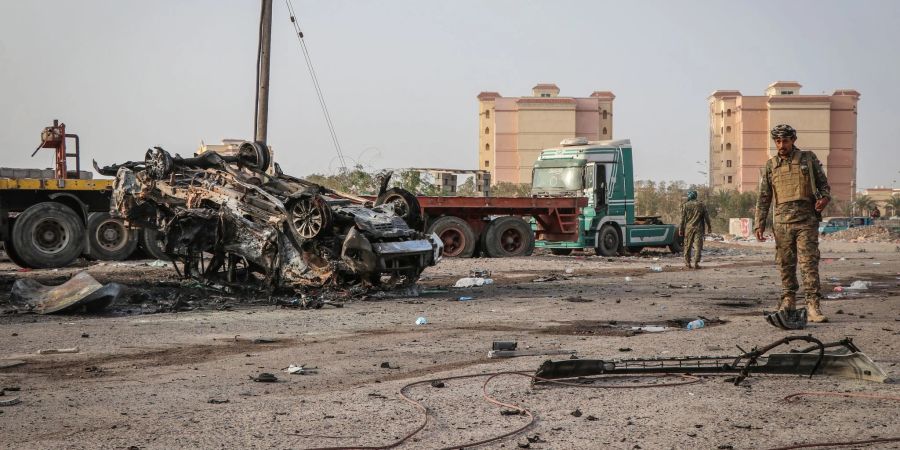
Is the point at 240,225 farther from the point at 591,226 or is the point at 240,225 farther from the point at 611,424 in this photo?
the point at 591,226

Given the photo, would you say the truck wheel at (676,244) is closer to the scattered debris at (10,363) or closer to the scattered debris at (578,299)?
the scattered debris at (578,299)

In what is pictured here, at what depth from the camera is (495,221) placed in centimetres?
2198

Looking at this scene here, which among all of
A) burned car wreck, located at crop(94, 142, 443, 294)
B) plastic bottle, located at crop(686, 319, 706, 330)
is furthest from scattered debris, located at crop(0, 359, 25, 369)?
plastic bottle, located at crop(686, 319, 706, 330)

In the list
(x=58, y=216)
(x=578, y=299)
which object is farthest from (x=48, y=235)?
(x=578, y=299)

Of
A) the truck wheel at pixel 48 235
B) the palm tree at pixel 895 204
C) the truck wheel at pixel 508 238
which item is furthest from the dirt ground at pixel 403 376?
the palm tree at pixel 895 204

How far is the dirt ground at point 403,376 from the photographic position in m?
4.76

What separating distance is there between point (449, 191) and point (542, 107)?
46958 millimetres

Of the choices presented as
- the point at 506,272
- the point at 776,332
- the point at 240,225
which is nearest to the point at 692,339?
the point at 776,332

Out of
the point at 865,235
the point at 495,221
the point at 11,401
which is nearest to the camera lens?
the point at 11,401

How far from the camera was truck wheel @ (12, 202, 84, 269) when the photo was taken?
51.2 feet

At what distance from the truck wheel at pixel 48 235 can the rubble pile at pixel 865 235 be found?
32.9 metres

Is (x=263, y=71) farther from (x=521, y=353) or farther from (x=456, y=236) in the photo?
(x=521, y=353)

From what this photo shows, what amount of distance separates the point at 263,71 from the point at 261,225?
8504 mm

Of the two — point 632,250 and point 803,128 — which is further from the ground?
point 803,128
